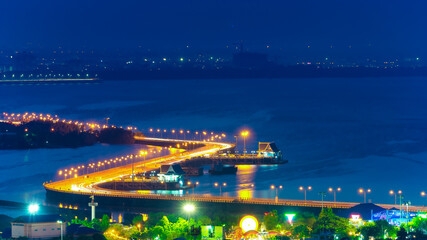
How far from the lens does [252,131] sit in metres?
28.5

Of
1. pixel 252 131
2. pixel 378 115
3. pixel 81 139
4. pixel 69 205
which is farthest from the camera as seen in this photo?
pixel 378 115

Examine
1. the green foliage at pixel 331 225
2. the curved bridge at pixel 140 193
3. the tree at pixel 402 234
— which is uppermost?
the curved bridge at pixel 140 193

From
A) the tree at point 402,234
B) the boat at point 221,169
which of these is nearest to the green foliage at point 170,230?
the tree at point 402,234

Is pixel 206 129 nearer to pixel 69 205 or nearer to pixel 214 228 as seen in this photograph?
pixel 69 205

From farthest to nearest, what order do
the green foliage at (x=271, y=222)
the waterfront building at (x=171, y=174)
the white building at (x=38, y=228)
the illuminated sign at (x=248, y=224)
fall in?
the waterfront building at (x=171, y=174) → the green foliage at (x=271, y=222) → the illuminated sign at (x=248, y=224) → the white building at (x=38, y=228)

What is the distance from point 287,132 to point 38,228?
A: 1971 cm

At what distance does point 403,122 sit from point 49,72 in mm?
49156

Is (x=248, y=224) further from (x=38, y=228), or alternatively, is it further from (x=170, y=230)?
(x=38, y=228)

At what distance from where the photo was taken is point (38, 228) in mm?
9102

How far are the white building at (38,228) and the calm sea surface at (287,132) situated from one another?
20.8ft

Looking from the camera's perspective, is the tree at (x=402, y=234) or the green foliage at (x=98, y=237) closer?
the tree at (x=402, y=234)

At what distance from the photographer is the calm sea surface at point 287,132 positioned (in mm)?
16844

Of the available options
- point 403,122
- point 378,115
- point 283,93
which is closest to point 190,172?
point 403,122

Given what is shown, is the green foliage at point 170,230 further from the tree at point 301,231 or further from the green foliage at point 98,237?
the tree at point 301,231
